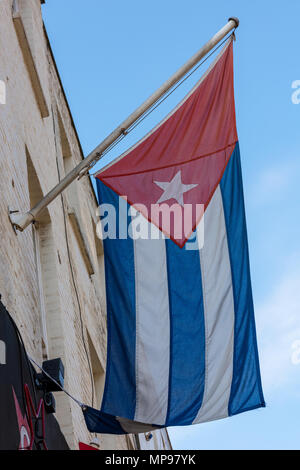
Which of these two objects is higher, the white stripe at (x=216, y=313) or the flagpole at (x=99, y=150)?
the flagpole at (x=99, y=150)

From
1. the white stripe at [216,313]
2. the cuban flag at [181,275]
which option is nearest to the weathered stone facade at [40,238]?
the cuban flag at [181,275]

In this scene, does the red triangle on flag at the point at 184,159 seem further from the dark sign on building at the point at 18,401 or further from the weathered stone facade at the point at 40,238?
the dark sign on building at the point at 18,401

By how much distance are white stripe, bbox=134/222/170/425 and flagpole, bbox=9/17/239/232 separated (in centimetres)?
75

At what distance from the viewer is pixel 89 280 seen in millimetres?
13531

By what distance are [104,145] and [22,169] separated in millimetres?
1346

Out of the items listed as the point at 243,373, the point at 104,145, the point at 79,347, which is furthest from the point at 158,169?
the point at 79,347

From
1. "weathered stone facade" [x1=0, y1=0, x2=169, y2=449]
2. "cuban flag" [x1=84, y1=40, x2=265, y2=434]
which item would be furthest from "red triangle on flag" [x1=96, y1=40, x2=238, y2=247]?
"weathered stone facade" [x1=0, y1=0, x2=169, y2=449]

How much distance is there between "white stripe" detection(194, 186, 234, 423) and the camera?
7039mm

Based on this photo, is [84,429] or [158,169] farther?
[84,429]

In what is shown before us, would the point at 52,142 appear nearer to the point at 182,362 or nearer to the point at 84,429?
the point at 84,429

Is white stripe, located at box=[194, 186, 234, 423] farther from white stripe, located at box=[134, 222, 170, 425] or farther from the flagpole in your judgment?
the flagpole

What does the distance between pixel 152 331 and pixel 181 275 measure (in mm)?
554

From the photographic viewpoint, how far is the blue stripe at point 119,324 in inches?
280
